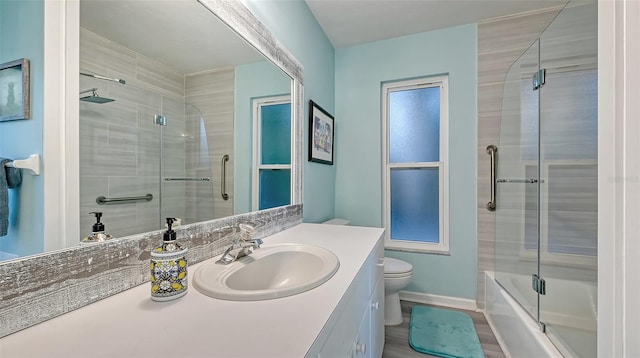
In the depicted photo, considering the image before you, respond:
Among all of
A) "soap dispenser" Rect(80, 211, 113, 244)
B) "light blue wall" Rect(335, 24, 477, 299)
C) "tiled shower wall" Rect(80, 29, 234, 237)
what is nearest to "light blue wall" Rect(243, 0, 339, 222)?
"light blue wall" Rect(335, 24, 477, 299)

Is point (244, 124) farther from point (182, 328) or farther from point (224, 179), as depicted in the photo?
point (182, 328)

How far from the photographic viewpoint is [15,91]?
1.69 ft

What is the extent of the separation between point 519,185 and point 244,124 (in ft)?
6.21

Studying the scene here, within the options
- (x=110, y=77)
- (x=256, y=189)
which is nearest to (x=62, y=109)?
(x=110, y=77)

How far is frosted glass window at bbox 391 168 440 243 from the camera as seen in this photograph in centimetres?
238

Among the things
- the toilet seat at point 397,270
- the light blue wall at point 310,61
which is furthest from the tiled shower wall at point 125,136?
the toilet seat at point 397,270

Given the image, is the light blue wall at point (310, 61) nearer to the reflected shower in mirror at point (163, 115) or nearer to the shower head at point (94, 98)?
the reflected shower in mirror at point (163, 115)

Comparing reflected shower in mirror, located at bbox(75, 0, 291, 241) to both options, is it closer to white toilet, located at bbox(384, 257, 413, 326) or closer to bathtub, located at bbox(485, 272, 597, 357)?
white toilet, located at bbox(384, 257, 413, 326)

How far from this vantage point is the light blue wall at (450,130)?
86.9 inches

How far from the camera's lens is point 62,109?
575 millimetres

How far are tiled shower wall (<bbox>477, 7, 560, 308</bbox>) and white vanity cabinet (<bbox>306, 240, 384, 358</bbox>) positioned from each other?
1266 mm

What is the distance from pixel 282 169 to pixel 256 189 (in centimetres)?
28

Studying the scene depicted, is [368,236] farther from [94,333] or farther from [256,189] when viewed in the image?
[94,333]
